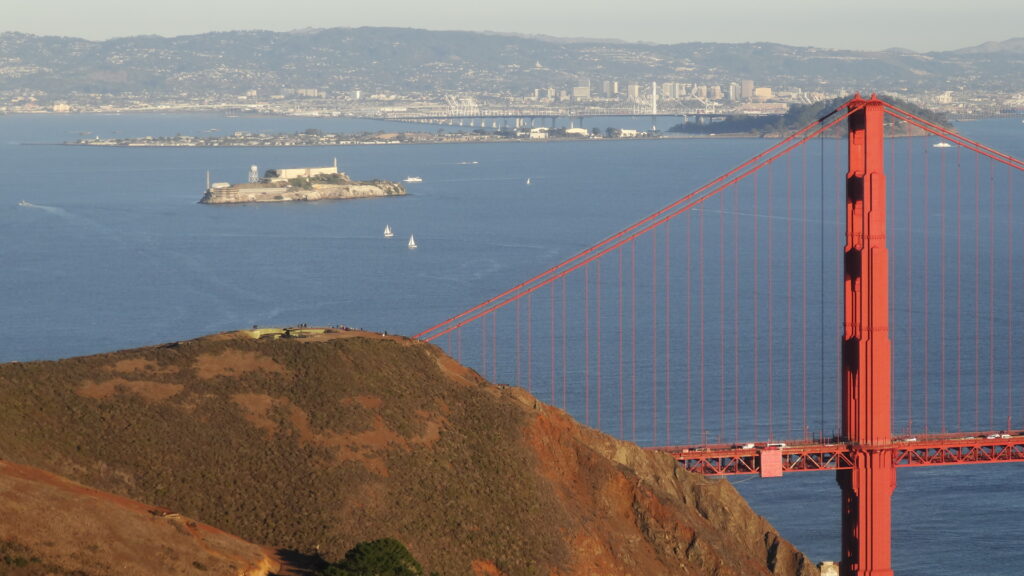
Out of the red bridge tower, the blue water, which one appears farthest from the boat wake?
the red bridge tower

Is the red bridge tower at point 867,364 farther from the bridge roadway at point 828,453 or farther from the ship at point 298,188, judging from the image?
the ship at point 298,188

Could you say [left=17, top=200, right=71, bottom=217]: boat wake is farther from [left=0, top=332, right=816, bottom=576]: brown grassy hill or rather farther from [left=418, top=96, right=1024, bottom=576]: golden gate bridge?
[left=0, top=332, right=816, bottom=576]: brown grassy hill

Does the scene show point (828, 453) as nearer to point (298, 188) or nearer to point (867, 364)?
point (867, 364)

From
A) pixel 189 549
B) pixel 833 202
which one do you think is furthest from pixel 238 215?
pixel 189 549

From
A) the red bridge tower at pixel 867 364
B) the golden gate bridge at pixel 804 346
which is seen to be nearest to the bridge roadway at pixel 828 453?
the golden gate bridge at pixel 804 346

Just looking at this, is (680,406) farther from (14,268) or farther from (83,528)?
(14,268)
